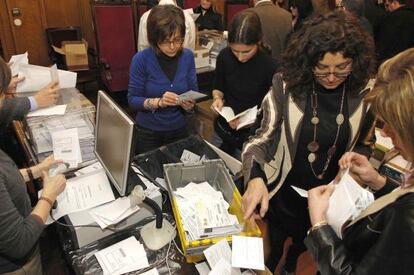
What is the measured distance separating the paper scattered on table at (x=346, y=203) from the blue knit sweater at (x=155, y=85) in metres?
1.29

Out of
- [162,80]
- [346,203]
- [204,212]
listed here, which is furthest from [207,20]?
[346,203]

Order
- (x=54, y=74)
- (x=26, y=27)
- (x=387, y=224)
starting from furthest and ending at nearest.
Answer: (x=26, y=27)
(x=54, y=74)
(x=387, y=224)

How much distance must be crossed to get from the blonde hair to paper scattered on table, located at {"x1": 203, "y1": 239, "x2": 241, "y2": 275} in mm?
661

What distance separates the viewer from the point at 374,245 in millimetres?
821

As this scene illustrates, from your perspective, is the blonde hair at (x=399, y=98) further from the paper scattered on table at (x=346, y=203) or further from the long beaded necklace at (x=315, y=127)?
the long beaded necklace at (x=315, y=127)

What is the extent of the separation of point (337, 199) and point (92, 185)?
108cm

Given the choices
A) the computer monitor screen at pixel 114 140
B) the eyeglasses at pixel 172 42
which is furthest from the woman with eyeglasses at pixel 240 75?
the computer monitor screen at pixel 114 140

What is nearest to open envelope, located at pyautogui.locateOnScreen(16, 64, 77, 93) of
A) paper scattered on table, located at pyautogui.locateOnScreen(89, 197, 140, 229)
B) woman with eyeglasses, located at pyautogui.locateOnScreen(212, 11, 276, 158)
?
woman with eyeglasses, located at pyautogui.locateOnScreen(212, 11, 276, 158)

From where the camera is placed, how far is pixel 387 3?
4109 mm

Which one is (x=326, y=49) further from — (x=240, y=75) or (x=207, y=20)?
(x=207, y=20)

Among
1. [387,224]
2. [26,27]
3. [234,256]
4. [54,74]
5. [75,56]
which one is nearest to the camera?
[387,224]

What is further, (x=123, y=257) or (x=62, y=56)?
(x=62, y=56)

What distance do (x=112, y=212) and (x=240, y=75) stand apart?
1.17 m

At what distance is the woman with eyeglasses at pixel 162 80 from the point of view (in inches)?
75.3
